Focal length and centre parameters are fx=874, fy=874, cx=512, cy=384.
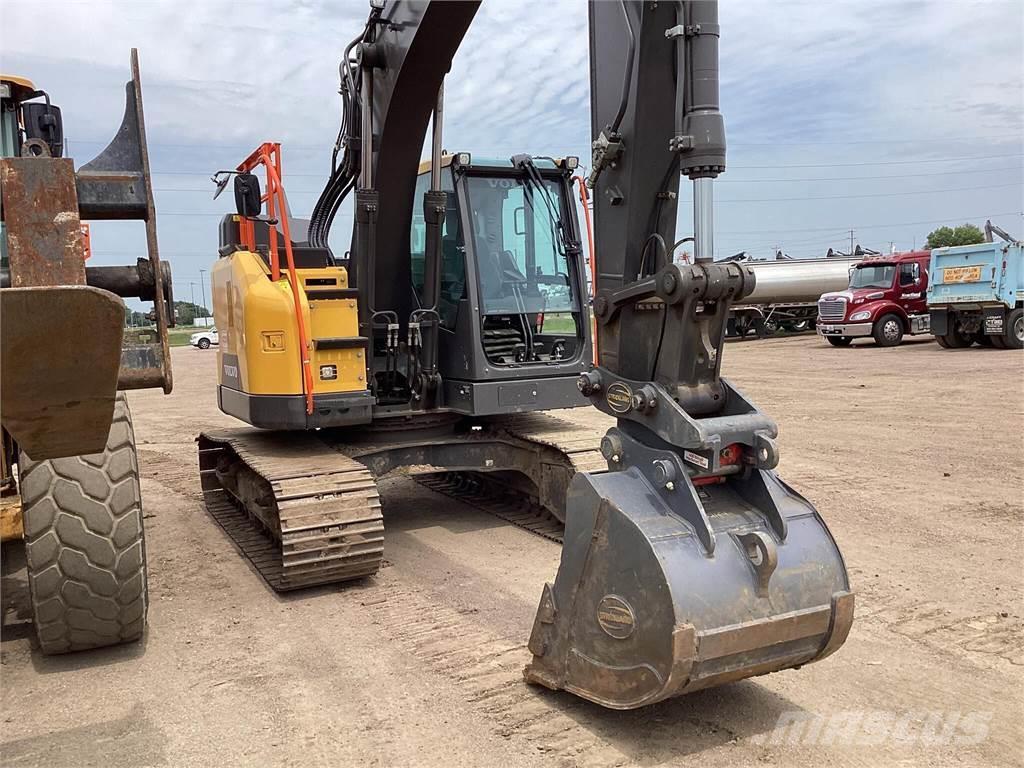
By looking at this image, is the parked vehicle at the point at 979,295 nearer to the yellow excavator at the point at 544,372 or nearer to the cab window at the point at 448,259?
the yellow excavator at the point at 544,372

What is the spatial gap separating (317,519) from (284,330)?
3.99ft

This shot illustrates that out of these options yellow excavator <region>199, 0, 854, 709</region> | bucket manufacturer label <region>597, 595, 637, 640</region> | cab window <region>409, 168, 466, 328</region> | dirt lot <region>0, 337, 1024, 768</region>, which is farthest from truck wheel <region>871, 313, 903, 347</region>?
bucket manufacturer label <region>597, 595, 637, 640</region>

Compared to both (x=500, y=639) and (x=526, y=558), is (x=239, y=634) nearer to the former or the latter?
(x=500, y=639)

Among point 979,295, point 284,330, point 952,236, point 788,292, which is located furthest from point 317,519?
point 952,236

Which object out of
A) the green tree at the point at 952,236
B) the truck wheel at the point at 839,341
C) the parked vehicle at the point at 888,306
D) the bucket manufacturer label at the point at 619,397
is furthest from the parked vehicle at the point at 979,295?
the green tree at the point at 952,236

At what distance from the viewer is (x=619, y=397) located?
135 inches

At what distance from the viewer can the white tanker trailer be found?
1032 inches

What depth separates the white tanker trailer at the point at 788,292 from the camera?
26203 mm

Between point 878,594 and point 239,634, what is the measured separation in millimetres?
3376

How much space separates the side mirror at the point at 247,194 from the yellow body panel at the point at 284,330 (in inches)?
12.0

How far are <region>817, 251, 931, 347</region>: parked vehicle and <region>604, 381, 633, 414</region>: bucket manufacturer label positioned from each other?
2001 cm

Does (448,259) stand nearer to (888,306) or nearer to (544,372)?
(544,372)

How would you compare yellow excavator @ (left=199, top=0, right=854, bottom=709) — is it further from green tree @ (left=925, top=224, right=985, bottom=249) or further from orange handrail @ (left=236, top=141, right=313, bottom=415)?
green tree @ (left=925, top=224, right=985, bottom=249)

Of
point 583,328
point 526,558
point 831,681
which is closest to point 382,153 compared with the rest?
point 583,328
